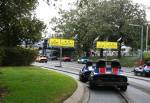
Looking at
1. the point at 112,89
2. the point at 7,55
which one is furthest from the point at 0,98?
the point at 7,55

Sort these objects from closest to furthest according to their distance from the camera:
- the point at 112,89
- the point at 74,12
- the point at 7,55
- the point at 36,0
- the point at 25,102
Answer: the point at 25,102, the point at 36,0, the point at 112,89, the point at 7,55, the point at 74,12

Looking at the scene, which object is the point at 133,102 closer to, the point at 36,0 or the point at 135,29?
the point at 36,0

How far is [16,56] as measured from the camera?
145 ft

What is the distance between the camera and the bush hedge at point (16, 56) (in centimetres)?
4366

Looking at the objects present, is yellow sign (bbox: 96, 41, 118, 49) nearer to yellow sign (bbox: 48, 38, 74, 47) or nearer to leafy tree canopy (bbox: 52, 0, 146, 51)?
leafy tree canopy (bbox: 52, 0, 146, 51)

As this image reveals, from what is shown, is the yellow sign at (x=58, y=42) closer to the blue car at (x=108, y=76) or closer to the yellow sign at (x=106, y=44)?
the yellow sign at (x=106, y=44)

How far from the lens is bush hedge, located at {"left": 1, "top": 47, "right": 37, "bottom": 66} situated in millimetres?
43662

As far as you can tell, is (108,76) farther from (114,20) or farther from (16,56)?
(114,20)

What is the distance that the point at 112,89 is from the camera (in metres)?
24.8

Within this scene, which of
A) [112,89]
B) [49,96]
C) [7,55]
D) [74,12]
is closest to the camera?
[49,96]

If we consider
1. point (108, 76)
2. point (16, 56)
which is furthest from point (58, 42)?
point (108, 76)

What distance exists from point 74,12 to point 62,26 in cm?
627

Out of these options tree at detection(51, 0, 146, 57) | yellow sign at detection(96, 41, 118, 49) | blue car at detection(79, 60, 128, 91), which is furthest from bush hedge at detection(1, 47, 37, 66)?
yellow sign at detection(96, 41, 118, 49)

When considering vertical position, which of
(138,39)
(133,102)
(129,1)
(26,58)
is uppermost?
(129,1)
